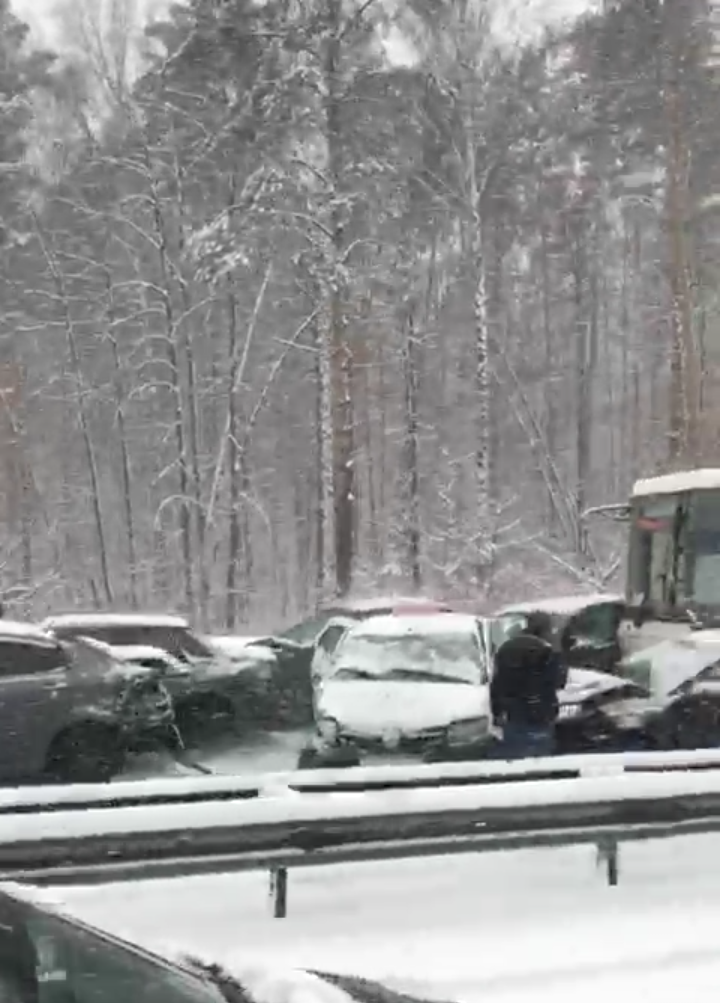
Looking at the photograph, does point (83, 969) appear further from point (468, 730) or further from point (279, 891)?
point (468, 730)

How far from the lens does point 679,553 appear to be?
1599 cm

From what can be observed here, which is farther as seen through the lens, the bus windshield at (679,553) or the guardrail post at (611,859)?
the bus windshield at (679,553)

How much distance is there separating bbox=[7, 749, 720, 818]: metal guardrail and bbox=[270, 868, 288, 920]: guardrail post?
2.15 feet

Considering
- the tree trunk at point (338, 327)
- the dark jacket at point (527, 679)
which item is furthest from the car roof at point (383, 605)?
the tree trunk at point (338, 327)

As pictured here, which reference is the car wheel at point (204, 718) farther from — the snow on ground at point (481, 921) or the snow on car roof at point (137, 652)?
the snow on ground at point (481, 921)

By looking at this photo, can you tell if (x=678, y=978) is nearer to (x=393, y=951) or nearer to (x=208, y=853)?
(x=393, y=951)

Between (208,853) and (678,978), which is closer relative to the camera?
(678,978)

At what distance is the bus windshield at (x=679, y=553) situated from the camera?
611 inches

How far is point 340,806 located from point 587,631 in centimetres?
1028

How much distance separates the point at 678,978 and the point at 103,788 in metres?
3.96

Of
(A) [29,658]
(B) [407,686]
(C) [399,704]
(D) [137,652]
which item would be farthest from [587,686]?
(A) [29,658]

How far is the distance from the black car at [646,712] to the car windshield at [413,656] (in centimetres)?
99

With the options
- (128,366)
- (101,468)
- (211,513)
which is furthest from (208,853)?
(101,468)

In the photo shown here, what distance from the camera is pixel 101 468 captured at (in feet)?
156
